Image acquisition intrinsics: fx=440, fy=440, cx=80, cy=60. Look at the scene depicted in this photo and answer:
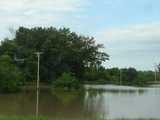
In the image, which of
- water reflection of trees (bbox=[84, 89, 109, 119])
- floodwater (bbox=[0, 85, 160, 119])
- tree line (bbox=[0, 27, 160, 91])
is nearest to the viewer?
water reflection of trees (bbox=[84, 89, 109, 119])

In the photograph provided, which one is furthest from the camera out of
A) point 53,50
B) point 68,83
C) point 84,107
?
point 53,50

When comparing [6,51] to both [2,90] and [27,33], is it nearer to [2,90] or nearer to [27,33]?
[27,33]

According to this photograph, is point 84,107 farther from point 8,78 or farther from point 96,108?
point 8,78

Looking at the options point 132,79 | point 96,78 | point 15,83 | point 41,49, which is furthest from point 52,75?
point 132,79

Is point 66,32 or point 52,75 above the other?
point 66,32

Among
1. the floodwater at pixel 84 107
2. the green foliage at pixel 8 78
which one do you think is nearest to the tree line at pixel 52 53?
the green foliage at pixel 8 78

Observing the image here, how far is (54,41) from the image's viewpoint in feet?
238

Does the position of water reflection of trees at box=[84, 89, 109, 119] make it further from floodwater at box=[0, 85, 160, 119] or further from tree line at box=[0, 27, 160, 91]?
tree line at box=[0, 27, 160, 91]

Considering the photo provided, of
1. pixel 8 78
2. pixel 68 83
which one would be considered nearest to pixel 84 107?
pixel 8 78

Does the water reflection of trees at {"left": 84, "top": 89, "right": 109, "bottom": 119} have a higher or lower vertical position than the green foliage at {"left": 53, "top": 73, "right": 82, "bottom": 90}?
lower

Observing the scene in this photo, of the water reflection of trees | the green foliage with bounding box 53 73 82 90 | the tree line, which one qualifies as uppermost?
the tree line

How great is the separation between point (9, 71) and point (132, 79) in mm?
52858

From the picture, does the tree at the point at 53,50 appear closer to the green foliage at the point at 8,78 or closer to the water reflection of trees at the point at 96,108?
the green foliage at the point at 8,78

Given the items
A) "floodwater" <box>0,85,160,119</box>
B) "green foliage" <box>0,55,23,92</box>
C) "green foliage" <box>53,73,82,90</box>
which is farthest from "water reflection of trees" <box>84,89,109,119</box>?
"green foliage" <box>53,73,82,90</box>
